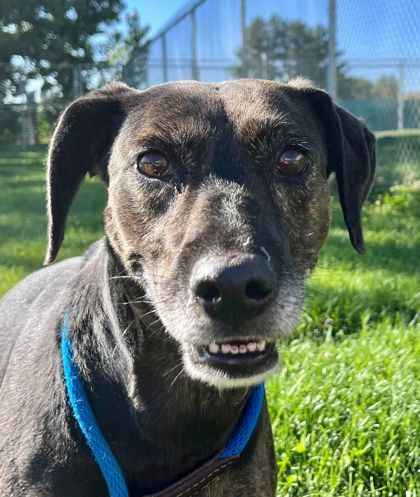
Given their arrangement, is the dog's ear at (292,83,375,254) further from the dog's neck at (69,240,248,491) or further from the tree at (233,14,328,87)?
the tree at (233,14,328,87)

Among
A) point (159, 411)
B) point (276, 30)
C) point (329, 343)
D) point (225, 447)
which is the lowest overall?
point (329, 343)

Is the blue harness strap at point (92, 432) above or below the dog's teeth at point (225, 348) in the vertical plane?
below

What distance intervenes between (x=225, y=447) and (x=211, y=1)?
41.1 ft

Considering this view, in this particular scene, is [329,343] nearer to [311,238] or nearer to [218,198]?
[311,238]

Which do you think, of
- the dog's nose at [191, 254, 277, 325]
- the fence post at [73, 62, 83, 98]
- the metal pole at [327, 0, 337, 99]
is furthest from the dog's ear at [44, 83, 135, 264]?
the fence post at [73, 62, 83, 98]

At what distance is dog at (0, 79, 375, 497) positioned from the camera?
6.73 feet

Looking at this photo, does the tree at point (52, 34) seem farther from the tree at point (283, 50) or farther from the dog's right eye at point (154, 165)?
the dog's right eye at point (154, 165)

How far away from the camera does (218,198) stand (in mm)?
2156

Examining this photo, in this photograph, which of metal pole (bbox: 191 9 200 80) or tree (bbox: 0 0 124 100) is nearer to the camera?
metal pole (bbox: 191 9 200 80)

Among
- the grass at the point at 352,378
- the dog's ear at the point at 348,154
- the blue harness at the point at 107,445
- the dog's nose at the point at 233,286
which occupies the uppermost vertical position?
the dog's ear at the point at 348,154

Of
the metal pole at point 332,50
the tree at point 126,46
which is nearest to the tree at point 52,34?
the tree at point 126,46

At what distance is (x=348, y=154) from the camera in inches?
108

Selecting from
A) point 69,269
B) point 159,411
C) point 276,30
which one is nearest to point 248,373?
point 159,411

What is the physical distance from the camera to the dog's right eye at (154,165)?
236 cm
